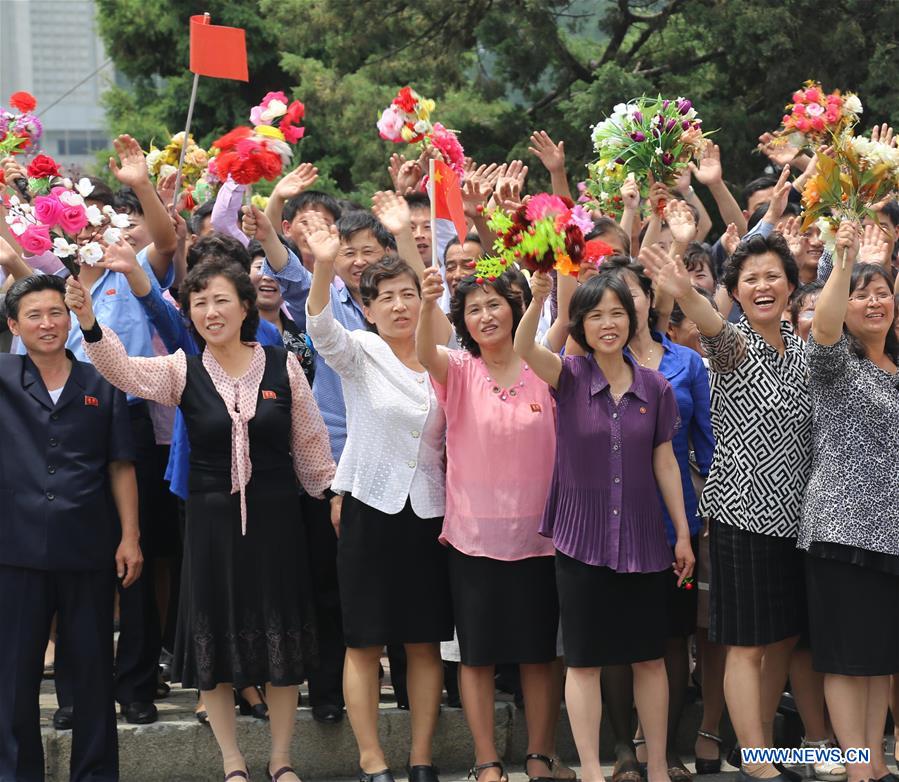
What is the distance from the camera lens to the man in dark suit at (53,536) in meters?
5.46

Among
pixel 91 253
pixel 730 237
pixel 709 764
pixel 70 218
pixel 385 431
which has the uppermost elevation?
pixel 730 237

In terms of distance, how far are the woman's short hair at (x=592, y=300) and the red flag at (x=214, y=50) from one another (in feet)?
8.57

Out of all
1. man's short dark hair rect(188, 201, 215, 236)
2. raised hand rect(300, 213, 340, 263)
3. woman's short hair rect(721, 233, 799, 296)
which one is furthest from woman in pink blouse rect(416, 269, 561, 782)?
man's short dark hair rect(188, 201, 215, 236)

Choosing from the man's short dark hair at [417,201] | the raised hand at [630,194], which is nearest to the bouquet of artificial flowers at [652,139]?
the raised hand at [630,194]

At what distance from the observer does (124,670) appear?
19.8ft

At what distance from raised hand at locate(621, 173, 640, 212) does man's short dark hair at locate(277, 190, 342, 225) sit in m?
1.43

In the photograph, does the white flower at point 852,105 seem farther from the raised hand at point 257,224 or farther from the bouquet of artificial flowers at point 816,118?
the raised hand at point 257,224

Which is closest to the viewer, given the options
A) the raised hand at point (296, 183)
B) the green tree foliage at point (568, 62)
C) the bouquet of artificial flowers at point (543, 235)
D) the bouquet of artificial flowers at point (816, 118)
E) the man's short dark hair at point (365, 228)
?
the bouquet of artificial flowers at point (543, 235)

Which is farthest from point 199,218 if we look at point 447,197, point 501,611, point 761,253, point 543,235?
point 761,253

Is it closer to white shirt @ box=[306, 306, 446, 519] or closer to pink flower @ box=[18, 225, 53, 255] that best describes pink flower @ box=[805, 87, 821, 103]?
white shirt @ box=[306, 306, 446, 519]

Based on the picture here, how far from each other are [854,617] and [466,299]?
193 centimetres

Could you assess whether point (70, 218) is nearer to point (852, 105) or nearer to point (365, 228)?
point (365, 228)

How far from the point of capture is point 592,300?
545 centimetres

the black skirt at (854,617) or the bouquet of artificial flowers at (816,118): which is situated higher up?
the bouquet of artificial flowers at (816,118)
